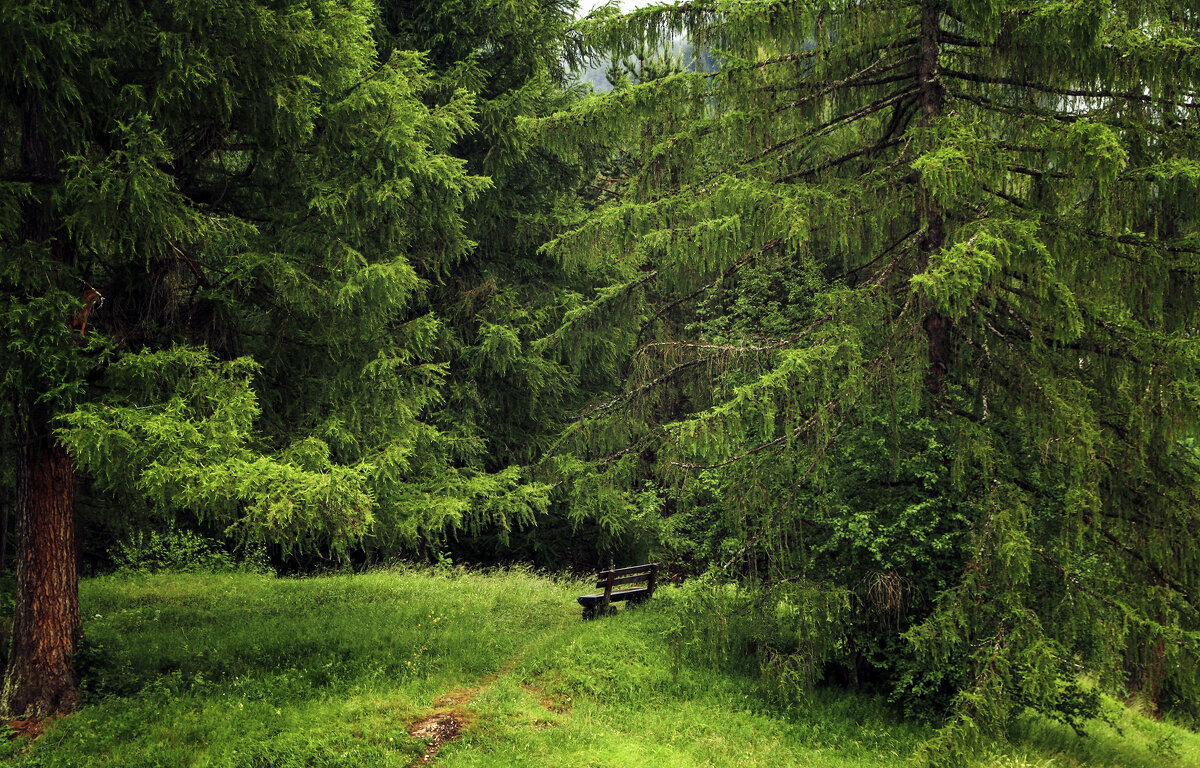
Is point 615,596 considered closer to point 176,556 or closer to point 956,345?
point 956,345

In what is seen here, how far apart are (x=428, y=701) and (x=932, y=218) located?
27.5 ft

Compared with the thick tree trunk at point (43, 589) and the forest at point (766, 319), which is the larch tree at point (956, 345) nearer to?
the forest at point (766, 319)

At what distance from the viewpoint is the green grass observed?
8016mm

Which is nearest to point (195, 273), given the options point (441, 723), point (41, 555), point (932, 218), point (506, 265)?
point (41, 555)

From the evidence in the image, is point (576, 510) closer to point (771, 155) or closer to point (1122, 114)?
point (771, 155)

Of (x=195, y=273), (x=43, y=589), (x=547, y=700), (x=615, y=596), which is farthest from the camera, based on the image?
(x=615, y=596)

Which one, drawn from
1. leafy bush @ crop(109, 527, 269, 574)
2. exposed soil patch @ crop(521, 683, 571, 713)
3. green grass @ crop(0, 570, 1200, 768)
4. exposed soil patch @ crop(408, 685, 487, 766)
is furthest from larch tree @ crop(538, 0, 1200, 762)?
leafy bush @ crop(109, 527, 269, 574)

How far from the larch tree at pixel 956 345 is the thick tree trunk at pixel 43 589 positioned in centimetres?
696

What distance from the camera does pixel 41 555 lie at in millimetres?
8578

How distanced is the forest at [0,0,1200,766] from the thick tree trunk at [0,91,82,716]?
1.5 inches

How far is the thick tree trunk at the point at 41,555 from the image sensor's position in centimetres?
837

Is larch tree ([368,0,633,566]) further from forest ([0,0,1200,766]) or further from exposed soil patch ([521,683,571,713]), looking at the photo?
exposed soil patch ([521,683,571,713])

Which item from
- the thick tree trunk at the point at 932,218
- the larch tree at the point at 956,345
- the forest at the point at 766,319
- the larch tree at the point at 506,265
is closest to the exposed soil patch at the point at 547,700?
the forest at the point at 766,319

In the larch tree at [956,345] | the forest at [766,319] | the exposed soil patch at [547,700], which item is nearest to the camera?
the forest at [766,319]
